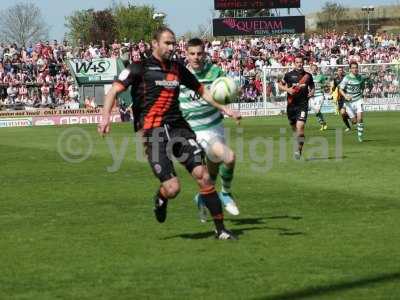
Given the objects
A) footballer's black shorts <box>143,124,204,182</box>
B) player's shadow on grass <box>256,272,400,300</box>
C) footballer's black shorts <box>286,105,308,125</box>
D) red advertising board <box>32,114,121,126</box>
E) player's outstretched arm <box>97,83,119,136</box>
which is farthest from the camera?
red advertising board <box>32,114,121,126</box>

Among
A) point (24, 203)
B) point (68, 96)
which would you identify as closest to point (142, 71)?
point (24, 203)

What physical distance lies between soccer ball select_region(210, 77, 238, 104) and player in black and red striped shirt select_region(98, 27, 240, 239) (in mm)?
697

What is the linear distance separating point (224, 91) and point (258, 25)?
157 feet

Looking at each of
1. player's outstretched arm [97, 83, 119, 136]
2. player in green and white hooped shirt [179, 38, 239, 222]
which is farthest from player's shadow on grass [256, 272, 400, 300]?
player in green and white hooped shirt [179, 38, 239, 222]

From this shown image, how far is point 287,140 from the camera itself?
29203 mm

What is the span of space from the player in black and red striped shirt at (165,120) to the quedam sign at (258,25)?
47.7 metres

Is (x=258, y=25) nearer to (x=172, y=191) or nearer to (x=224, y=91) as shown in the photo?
(x=224, y=91)

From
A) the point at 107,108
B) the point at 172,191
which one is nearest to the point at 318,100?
the point at 172,191

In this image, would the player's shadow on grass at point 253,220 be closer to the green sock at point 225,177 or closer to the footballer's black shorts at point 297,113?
the green sock at point 225,177

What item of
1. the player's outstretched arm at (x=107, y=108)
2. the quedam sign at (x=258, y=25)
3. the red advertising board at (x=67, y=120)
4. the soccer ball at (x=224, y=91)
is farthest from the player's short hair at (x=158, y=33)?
the quedam sign at (x=258, y=25)

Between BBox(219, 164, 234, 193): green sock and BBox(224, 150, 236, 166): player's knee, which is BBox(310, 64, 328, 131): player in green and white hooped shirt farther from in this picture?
BBox(224, 150, 236, 166): player's knee

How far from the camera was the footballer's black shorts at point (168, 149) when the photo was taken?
34.9ft

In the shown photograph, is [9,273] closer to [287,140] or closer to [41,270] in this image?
[41,270]

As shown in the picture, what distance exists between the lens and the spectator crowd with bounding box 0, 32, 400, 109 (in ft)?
168
